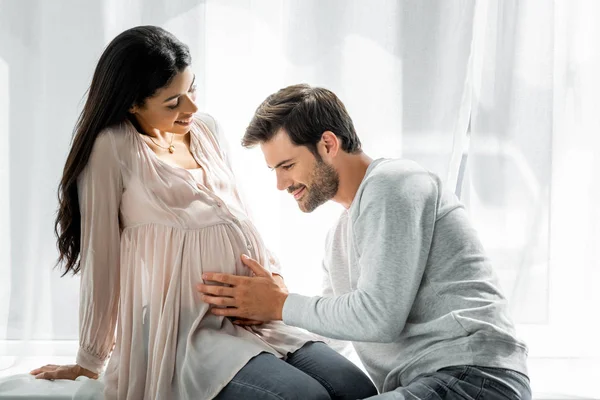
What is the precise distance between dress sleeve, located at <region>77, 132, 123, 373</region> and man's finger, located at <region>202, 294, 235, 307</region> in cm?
22

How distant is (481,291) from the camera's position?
161 centimetres

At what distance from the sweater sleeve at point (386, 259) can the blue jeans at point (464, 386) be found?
119mm

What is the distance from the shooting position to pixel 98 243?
5.49ft

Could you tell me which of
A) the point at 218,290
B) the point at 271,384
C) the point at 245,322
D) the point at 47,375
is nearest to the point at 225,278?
the point at 218,290

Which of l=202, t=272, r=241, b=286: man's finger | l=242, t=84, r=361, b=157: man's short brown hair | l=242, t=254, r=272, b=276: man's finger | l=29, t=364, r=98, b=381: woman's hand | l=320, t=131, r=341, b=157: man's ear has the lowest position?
l=29, t=364, r=98, b=381: woman's hand

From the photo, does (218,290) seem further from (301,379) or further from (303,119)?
(303,119)

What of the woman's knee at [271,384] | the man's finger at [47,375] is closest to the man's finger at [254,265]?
the woman's knee at [271,384]

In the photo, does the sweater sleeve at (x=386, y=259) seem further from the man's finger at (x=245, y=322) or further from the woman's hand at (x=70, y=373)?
the woman's hand at (x=70, y=373)

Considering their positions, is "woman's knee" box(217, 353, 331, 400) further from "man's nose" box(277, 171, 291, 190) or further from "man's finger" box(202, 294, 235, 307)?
"man's nose" box(277, 171, 291, 190)

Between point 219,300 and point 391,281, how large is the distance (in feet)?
1.31

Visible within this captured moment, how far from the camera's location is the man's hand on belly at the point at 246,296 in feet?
5.52

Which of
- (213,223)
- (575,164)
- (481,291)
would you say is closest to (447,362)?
(481,291)

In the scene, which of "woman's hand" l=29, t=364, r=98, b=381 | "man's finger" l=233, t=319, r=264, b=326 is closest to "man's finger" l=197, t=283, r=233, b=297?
"man's finger" l=233, t=319, r=264, b=326

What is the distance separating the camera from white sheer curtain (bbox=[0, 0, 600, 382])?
2.28 meters
